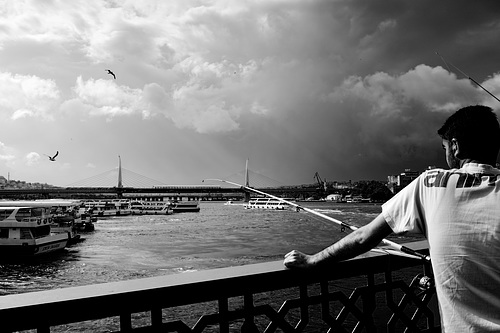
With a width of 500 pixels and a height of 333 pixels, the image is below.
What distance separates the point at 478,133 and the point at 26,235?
34.4 m

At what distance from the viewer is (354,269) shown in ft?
7.59

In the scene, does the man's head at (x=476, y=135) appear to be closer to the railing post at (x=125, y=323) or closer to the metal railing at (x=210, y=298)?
the metal railing at (x=210, y=298)

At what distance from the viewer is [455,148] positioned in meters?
1.65

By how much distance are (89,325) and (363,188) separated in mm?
128269

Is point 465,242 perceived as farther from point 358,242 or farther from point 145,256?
point 145,256

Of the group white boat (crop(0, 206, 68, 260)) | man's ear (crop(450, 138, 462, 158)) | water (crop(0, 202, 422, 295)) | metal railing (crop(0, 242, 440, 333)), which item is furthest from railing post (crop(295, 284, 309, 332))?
white boat (crop(0, 206, 68, 260))

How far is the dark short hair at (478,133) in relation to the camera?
159 cm

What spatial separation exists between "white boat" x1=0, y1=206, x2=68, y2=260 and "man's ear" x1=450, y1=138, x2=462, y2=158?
1287 inches

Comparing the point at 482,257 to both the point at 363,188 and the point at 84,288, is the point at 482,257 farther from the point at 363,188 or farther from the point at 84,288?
the point at 363,188

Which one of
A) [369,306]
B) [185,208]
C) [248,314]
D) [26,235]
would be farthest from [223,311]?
[185,208]

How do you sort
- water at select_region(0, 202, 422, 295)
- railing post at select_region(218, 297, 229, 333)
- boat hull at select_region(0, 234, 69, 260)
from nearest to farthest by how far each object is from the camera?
railing post at select_region(218, 297, 229, 333) < water at select_region(0, 202, 422, 295) < boat hull at select_region(0, 234, 69, 260)

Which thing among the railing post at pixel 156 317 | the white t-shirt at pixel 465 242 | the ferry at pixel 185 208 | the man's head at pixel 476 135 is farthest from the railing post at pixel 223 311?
the ferry at pixel 185 208

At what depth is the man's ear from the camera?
1.63 m

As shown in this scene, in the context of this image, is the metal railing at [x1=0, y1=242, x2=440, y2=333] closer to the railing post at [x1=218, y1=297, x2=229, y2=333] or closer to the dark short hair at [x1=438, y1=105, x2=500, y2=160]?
the railing post at [x1=218, y1=297, x2=229, y2=333]
